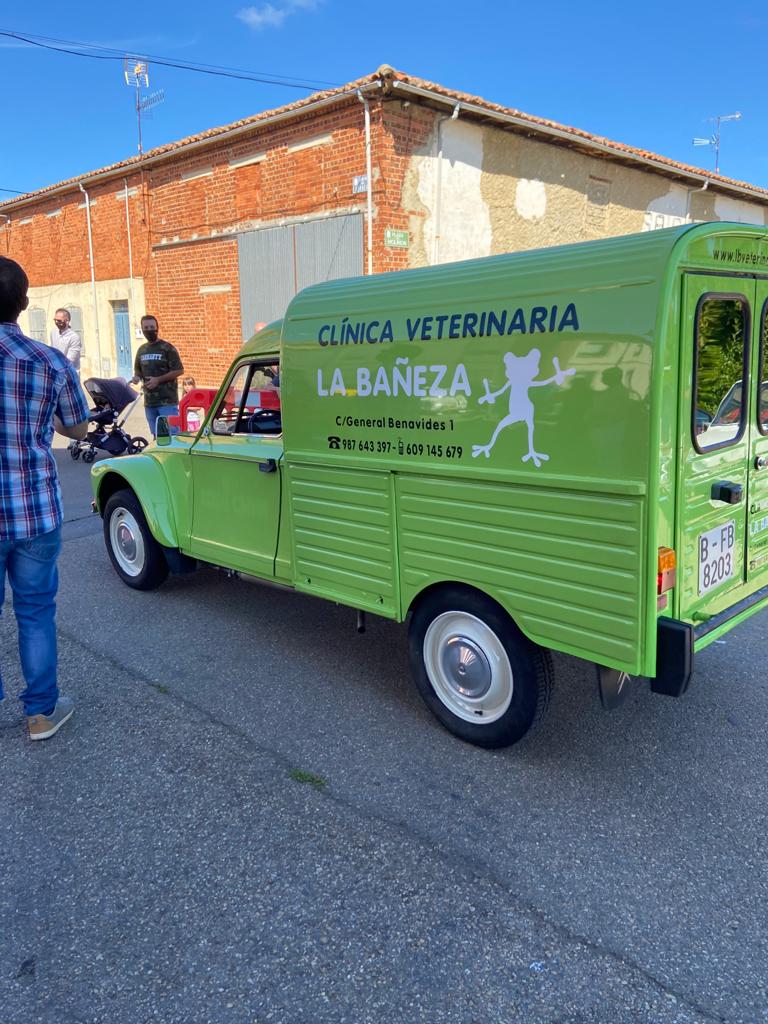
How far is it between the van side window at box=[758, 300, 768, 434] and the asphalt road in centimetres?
145

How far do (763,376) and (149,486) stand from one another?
3886mm

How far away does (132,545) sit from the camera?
5695 millimetres

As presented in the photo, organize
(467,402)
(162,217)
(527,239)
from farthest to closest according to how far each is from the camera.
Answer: (162,217)
(527,239)
(467,402)

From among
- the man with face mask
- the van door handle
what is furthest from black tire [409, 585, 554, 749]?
the man with face mask

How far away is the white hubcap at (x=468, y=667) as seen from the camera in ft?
11.0

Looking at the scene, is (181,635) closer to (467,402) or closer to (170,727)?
(170,727)

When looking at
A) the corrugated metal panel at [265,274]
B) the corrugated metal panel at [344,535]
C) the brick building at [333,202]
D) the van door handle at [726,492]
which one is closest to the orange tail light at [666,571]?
the van door handle at [726,492]

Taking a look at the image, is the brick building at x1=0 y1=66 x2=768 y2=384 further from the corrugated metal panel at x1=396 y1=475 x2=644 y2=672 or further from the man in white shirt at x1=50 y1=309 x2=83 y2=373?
the corrugated metal panel at x1=396 y1=475 x2=644 y2=672

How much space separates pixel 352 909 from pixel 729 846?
1.40 metres

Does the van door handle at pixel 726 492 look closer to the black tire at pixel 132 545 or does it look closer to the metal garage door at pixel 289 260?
the black tire at pixel 132 545

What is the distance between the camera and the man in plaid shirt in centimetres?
336

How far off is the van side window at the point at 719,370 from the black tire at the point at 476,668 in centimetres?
111

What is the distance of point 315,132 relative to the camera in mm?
12547

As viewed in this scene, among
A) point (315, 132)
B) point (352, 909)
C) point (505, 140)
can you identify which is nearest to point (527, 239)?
point (505, 140)
